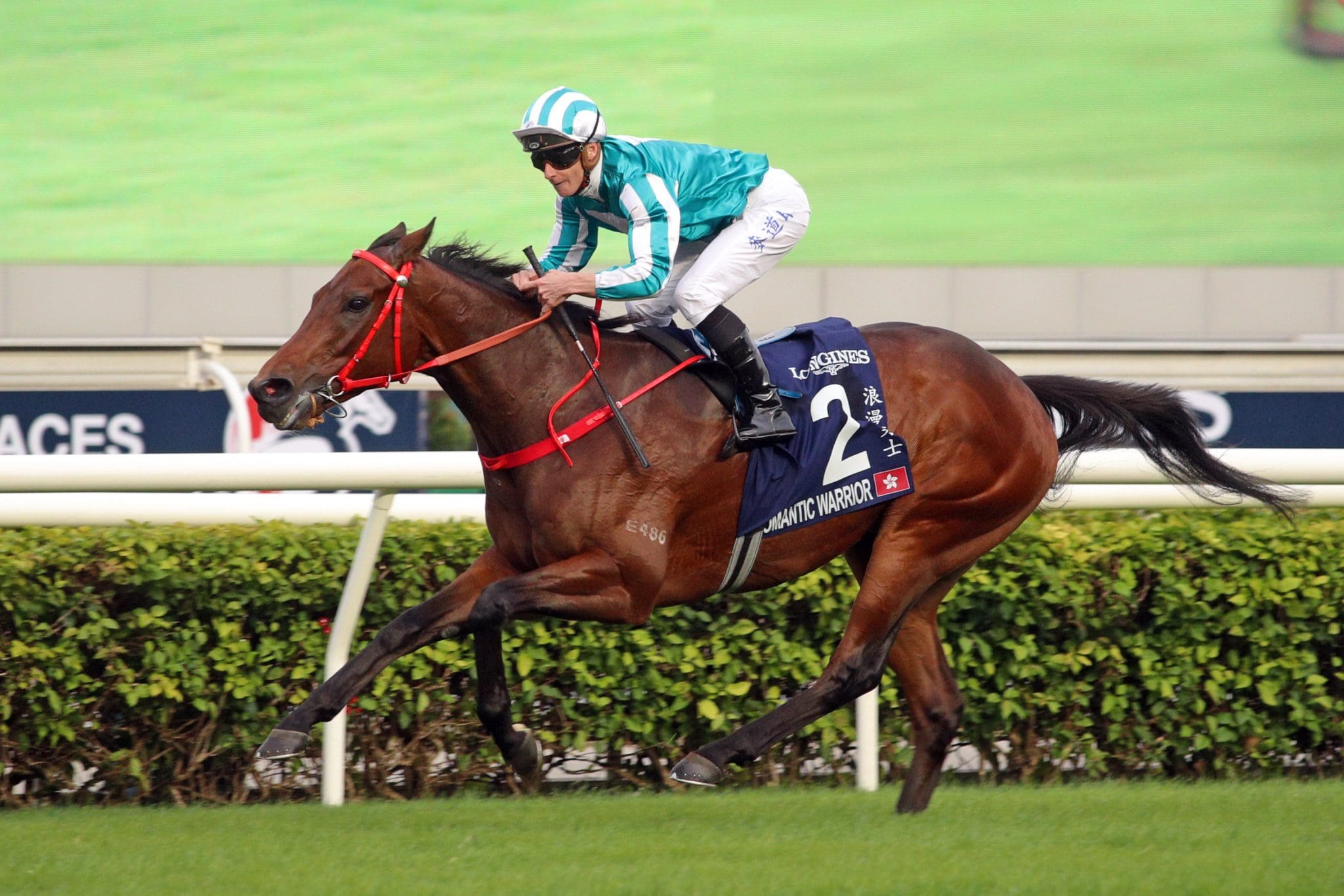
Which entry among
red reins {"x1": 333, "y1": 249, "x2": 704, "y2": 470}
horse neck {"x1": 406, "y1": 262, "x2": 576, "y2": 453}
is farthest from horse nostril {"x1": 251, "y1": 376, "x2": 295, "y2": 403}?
horse neck {"x1": 406, "y1": 262, "x2": 576, "y2": 453}

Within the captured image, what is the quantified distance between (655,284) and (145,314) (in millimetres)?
13314

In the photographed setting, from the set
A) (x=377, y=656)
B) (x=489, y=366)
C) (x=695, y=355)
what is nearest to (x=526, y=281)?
(x=489, y=366)

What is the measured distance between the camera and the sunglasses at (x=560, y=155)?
373 cm

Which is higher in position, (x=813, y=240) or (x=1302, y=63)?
(x=1302, y=63)

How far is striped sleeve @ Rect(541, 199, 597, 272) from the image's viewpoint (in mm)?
4062

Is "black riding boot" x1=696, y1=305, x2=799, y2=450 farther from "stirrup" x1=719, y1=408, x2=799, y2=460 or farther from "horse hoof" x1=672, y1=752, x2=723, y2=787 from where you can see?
"horse hoof" x1=672, y1=752, x2=723, y2=787

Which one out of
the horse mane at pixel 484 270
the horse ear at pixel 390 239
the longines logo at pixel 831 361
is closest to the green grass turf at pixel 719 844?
the longines logo at pixel 831 361

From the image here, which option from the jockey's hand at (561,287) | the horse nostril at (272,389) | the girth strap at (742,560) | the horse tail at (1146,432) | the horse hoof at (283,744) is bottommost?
the horse hoof at (283,744)

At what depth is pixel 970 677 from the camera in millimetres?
4508

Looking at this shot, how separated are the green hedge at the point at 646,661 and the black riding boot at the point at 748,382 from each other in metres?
0.73

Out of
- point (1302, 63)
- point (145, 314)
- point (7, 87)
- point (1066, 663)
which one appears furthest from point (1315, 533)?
point (7, 87)

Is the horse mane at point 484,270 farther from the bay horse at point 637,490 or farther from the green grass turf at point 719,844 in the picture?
the green grass turf at point 719,844

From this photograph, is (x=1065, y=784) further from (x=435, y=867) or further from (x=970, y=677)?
(x=435, y=867)

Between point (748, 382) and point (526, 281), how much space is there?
606mm
